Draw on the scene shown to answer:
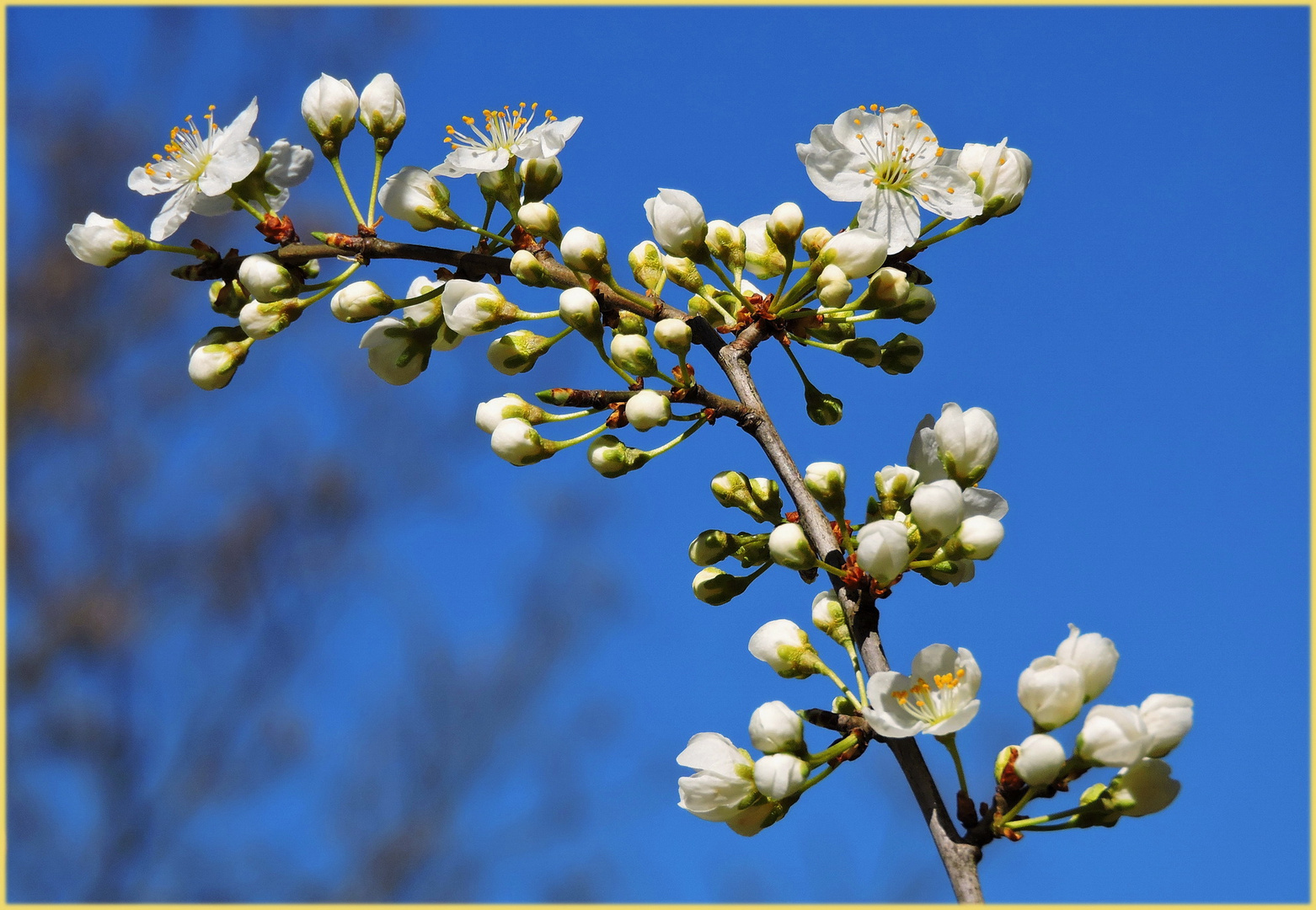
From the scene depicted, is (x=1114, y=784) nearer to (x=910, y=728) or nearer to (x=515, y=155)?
(x=910, y=728)

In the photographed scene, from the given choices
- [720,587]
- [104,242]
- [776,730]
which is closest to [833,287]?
[720,587]

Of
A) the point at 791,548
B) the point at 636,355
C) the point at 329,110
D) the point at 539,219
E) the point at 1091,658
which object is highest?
the point at 329,110

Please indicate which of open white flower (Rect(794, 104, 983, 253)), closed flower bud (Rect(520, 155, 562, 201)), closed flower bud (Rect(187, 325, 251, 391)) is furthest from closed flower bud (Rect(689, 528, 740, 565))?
closed flower bud (Rect(187, 325, 251, 391))

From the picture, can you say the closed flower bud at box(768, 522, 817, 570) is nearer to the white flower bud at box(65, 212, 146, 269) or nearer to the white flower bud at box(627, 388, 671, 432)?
the white flower bud at box(627, 388, 671, 432)

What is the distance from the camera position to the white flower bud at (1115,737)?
3.21 ft

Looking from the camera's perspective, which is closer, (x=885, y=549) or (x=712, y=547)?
(x=885, y=549)

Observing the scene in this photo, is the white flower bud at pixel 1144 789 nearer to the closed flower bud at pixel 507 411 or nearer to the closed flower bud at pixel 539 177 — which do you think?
the closed flower bud at pixel 507 411

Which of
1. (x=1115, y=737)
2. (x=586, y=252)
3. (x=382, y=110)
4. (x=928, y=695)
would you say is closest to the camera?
(x=1115, y=737)

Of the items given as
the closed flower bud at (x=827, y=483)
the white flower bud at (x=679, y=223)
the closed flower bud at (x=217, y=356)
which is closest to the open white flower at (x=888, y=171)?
the white flower bud at (x=679, y=223)

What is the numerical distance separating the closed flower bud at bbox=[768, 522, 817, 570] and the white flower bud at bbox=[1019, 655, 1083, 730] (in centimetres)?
24

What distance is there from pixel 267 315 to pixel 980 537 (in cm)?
90

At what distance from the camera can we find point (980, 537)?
44.5 inches

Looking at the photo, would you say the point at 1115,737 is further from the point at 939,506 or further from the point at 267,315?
the point at 267,315

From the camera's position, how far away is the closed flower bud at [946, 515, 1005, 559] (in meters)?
1.13
